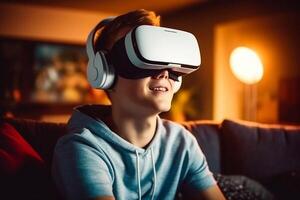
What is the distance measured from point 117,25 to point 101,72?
16 cm

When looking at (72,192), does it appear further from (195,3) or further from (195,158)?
(195,3)

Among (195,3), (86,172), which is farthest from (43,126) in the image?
(195,3)

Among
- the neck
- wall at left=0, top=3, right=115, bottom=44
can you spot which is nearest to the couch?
the neck

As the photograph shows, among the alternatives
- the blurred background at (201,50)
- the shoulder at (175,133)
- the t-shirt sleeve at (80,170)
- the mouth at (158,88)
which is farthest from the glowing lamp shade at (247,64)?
the t-shirt sleeve at (80,170)

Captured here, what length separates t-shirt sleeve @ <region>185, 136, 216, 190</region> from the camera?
132 cm

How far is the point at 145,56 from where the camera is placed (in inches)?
42.6

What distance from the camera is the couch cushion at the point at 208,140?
6.42 ft

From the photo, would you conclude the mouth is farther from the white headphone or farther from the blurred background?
the blurred background

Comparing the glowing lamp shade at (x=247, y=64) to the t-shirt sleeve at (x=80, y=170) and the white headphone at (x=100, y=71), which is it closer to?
the white headphone at (x=100, y=71)

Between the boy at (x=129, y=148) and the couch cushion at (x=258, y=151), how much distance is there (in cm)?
70

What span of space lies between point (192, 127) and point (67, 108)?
15.0 ft

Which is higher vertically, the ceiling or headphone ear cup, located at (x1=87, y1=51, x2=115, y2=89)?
the ceiling

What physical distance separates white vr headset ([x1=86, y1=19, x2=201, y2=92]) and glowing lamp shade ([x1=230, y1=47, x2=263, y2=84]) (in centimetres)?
261

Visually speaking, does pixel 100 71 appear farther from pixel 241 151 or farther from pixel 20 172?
pixel 241 151
